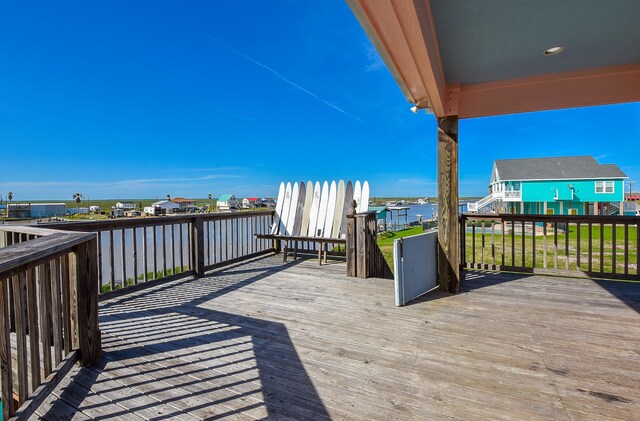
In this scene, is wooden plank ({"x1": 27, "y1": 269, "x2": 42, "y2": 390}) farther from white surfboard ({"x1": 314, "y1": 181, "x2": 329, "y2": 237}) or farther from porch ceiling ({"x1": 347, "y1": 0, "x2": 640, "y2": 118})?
white surfboard ({"x1": 314, "y1": 181, "x2": 329, "y2": 237})

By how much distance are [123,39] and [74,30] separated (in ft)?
8.63

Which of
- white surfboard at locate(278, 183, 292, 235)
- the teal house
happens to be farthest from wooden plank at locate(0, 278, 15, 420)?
the teal house

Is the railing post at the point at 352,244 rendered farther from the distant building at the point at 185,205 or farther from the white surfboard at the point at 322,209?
the distant building at the point at 185,205

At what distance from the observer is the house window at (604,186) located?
829 inches

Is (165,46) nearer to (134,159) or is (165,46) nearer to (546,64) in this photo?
(546,64)

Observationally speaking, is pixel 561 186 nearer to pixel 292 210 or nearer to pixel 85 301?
pixel 292 210

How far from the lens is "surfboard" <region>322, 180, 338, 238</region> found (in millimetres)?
5090

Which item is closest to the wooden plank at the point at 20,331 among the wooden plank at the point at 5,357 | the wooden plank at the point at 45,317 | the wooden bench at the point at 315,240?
the wooden plank at the point at 5,357

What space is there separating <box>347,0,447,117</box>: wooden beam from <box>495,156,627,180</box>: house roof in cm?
2564

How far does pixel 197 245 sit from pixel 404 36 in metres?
3.88

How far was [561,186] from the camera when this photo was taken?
72.7ft

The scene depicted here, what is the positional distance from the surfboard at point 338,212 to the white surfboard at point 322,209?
20 centimetres

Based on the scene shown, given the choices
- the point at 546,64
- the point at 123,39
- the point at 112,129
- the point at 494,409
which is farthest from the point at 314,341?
the point at 112,129

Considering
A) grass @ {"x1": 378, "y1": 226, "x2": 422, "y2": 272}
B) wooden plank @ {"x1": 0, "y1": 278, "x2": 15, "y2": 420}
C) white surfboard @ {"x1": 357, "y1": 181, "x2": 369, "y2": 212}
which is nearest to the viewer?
wooden plank @ {"x1": 0, "y1": 278, "x2": 15, "y2": 420}
